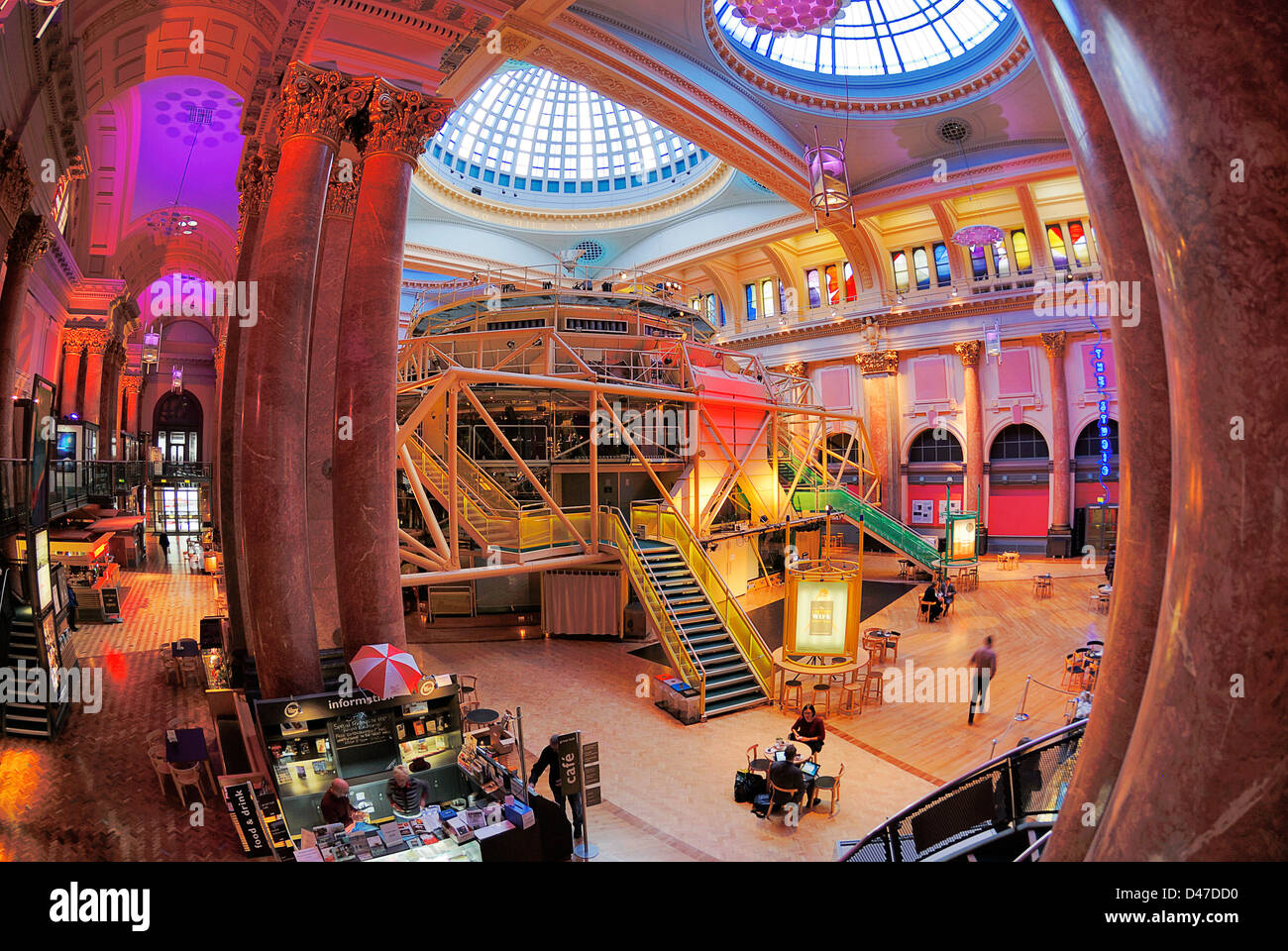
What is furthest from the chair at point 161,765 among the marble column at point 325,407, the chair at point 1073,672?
the chair at point 1073,672

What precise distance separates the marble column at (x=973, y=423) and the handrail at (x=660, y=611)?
1929 centimetres

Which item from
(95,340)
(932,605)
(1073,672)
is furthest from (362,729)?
(95,340)

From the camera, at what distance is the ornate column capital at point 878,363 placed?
29016 millimetres

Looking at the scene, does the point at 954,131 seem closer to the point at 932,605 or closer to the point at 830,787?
the point at 932,605

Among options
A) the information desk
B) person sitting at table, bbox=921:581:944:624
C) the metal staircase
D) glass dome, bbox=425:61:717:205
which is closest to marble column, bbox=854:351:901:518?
person sitting at table, bbox=921:581:944:624

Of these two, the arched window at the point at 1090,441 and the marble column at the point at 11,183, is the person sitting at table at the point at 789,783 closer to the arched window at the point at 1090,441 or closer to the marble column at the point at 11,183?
the marble column at the point at 11,183

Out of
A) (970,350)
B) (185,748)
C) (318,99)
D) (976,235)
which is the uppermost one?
(976,235)

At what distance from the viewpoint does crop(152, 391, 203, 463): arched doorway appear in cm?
3981

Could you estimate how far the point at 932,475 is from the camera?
94.5 ft

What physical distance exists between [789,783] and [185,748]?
276 inches

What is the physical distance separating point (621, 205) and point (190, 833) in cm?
3374

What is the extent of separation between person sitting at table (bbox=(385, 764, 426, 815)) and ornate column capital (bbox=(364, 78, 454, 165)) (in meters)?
7.35
